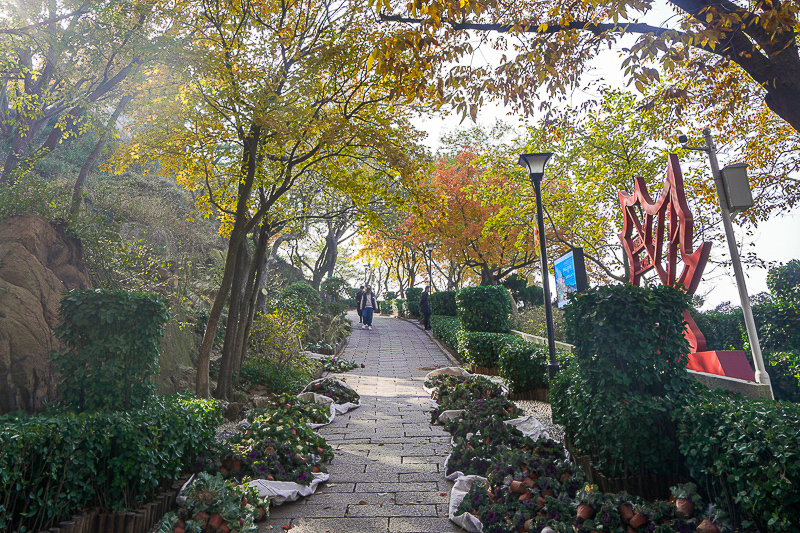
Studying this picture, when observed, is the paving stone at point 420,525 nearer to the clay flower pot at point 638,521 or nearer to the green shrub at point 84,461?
the clay flower pot at point 638,521

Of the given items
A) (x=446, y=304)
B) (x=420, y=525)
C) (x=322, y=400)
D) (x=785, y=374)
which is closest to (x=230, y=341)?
(x=322, y=400)

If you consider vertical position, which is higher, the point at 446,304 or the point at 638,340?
the point at 446,304

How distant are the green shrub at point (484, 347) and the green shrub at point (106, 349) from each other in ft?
22.8

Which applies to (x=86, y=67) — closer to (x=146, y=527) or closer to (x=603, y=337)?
(x=146, y=527)

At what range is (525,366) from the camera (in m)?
8.02

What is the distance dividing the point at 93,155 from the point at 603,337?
1142 cm

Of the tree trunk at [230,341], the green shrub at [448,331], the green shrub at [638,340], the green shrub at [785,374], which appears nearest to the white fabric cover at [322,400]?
the tree trunk at [230,341]

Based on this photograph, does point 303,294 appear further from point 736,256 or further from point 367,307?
point 736,256

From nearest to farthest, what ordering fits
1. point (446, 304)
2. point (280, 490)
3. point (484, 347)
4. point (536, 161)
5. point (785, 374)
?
1. point (280, 490)
2. point (536, 161)
3. point (785, 374)
4. point (484, 347)
5. point (446, 304)

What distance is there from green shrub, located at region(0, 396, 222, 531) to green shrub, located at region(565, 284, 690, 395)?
11.0ft

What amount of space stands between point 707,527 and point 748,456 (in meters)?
0.48

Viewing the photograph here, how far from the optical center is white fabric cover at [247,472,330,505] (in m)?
3.96

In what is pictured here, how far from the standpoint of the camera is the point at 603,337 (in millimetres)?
3969

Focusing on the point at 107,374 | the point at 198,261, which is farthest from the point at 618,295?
the point at 198,261
